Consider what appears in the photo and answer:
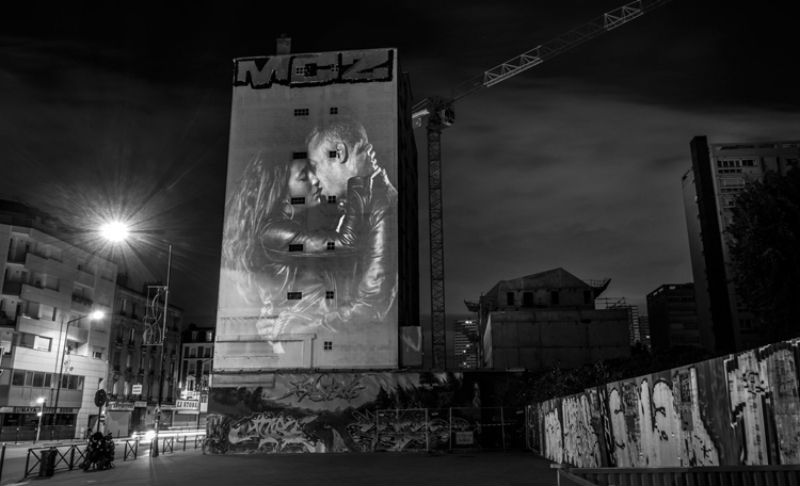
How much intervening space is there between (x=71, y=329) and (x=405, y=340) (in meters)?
39.4

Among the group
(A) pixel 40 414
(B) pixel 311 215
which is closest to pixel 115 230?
(B) pixel 311 215

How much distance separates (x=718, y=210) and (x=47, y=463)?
118247mm

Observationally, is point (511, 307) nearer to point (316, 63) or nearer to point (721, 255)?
point (316, 63)

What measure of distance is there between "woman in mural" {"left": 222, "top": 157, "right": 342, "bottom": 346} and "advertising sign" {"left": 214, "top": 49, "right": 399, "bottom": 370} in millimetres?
87

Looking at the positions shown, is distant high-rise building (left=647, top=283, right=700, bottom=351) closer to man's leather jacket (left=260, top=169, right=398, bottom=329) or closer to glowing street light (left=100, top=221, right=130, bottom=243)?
man's leather jacket (left=260, top=169, right=398, bottom=329)

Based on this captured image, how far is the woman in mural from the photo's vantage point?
165 feet

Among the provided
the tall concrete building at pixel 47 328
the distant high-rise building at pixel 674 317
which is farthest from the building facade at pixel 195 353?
the distant high-rise building at pixel 674 317

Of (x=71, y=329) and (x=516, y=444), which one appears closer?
(x=516, y=444)

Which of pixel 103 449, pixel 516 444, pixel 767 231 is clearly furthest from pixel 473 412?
pixel 103 449

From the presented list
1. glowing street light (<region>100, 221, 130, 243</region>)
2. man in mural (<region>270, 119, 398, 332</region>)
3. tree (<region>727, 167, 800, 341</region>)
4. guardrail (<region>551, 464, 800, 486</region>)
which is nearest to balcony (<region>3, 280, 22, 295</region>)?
man in mural (<region>270, 119, 398, 332</region>)

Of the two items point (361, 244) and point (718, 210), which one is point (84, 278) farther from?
point (718, 210)

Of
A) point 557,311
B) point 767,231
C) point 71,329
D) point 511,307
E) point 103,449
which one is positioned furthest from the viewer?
point 511,307

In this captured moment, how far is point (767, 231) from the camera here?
119 feet

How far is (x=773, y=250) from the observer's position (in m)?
35.7
